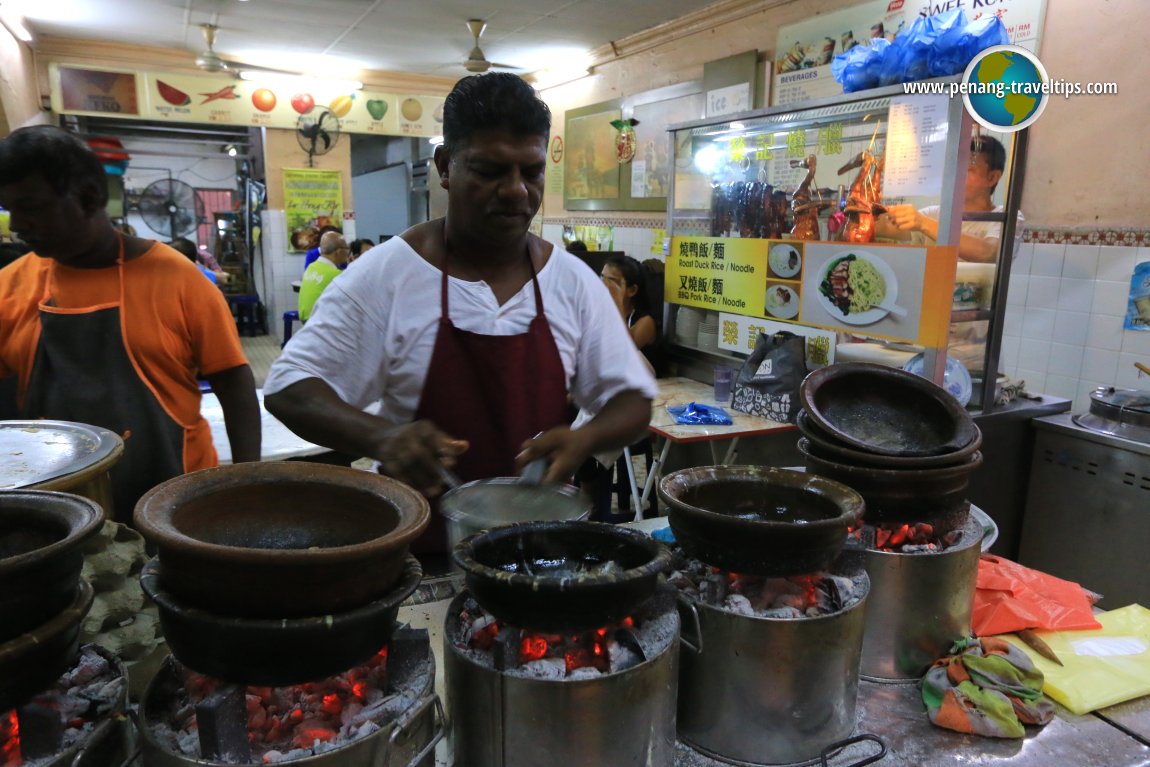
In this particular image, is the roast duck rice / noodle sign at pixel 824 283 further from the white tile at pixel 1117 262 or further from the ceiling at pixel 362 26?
the ceiling at pixel 362 26

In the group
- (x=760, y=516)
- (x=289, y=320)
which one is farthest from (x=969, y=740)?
(x=289, y=320)

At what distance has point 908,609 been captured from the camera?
155cm

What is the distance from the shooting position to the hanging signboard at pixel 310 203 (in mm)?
9891

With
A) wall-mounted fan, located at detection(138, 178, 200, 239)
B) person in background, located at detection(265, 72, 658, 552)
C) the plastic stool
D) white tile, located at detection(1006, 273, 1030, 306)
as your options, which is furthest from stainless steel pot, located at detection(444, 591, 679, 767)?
wall-mounted fan, located at detection(138, 178, 200, 239)

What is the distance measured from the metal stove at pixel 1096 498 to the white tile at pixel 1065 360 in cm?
39

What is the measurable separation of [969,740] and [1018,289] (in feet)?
11.3

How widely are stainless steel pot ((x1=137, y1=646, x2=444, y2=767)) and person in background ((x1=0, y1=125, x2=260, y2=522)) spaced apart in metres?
1.14

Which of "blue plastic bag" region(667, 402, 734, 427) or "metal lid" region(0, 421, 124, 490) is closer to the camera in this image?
"metal lid" region(0, 421, 124, 490)

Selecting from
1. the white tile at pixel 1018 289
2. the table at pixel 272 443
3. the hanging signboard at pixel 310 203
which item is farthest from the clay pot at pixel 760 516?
the hanging signboard at pixel 310 203

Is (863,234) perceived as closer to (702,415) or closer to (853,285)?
(853,285)

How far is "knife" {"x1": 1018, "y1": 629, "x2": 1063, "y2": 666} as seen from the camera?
5.31 feet

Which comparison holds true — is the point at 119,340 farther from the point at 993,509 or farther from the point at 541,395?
the point at 993,509

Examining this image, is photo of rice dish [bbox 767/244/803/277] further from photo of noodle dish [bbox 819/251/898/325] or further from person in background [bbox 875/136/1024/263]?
person in background [bbox 875/136/1024/263]

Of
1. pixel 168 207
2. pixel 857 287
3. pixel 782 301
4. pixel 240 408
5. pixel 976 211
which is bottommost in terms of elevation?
pixel 240 408
